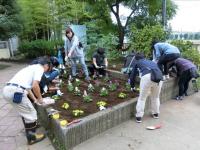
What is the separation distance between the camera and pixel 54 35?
1606 cm

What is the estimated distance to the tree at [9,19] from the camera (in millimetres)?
11625

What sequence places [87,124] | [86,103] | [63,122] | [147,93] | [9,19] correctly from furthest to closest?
1. [9,19]
2. [86,103]
3. [147,93]
4. [87,124]
5. [63,122]

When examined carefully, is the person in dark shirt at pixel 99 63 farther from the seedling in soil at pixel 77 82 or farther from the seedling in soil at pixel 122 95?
the seedling in soil at pixel 122 95

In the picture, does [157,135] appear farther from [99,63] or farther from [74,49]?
[74,49]

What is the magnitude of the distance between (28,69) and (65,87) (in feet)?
7.82

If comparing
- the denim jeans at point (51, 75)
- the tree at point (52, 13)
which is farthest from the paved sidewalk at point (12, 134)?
the tree at point (52, 13)

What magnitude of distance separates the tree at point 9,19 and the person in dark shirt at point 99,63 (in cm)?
617

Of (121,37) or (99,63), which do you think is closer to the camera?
(99,63)

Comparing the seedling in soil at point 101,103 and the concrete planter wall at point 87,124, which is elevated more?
the seedling in soil at point 101,103

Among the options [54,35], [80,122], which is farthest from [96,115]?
[54,35]

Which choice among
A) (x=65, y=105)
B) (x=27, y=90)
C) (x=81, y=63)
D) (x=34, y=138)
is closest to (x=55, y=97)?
(x=65, y=105)

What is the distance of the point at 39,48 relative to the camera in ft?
45.5

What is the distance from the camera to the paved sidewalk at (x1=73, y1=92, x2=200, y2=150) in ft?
13.1

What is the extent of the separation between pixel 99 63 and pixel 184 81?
2369 mm
